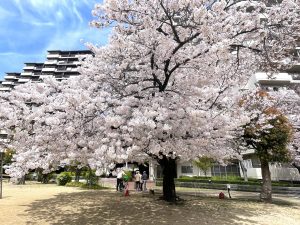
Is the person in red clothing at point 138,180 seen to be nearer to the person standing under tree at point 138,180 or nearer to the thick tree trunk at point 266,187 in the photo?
the person standing under tree at point 138,180

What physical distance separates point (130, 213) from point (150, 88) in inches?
219

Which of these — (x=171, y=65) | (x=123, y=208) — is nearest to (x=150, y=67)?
(x=171, y=65)

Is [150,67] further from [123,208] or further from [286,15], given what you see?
[123,208]

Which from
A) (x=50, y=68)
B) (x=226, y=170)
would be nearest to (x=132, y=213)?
(x=226, y=170)

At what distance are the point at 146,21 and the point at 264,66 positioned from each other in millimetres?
5211

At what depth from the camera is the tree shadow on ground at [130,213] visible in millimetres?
11836

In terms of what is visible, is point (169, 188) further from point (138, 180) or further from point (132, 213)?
point (138, 180)

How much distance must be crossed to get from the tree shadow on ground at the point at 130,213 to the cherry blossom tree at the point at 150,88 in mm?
2294

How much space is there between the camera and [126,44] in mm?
10688

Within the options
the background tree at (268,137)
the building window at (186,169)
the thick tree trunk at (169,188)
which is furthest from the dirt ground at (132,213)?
the building window at (186,169)

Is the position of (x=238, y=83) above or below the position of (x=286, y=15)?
below

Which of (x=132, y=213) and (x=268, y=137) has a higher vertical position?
(x=268, y=137)

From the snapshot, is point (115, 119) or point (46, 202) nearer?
point (115, 119)

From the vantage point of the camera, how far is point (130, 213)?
13.2 metres
